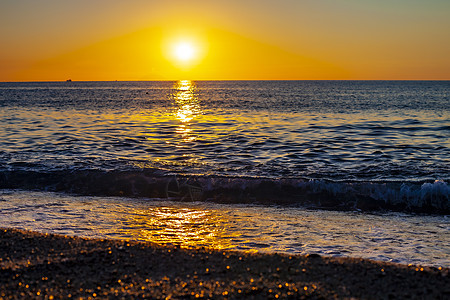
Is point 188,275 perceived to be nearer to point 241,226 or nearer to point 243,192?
point 241,226

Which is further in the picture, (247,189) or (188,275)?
(247,189)

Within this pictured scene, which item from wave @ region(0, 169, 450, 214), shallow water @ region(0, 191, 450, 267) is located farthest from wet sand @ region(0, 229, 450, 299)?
wave @ region(0, 169, 450, 214)

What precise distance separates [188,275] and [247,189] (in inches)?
295

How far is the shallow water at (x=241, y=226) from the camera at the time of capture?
7.77m

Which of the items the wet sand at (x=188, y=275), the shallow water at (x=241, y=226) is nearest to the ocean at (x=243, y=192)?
the shallow water at (x=241, y=226)

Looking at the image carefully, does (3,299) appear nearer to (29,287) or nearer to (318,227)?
(29,287)

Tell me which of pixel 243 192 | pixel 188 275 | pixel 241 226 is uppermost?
pixel 188 275

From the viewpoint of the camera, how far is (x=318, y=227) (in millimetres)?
9367

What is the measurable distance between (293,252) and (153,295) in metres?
3.12

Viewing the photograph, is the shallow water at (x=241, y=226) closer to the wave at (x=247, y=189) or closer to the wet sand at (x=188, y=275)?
the wave at (x=247, y=189)

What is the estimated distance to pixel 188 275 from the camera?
5.88m

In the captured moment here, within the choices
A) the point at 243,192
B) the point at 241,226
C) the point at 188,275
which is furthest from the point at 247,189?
the point at 188,275

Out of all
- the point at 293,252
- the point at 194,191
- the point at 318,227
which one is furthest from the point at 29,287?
the point at 194,191

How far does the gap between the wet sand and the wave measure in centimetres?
581
